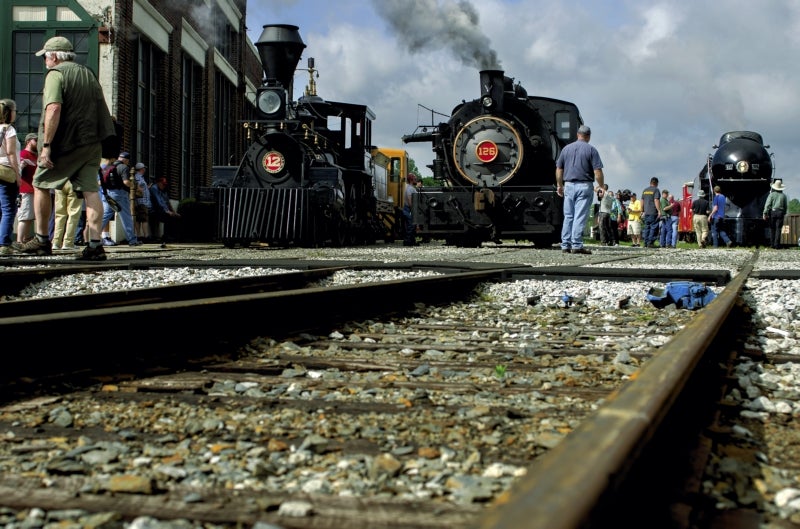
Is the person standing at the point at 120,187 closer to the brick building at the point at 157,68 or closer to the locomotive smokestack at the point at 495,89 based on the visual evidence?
the brick building at the point at 157,68

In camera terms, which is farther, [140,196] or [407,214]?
[407,214]

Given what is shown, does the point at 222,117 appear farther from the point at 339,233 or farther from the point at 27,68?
the point at 339,233

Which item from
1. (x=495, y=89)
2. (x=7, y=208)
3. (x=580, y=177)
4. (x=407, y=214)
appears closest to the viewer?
(x=7, y=208)

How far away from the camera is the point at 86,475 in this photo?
5.08 feet

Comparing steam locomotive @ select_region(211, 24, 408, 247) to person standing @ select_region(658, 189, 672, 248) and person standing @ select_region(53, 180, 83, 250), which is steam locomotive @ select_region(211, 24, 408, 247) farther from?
person standing @ select_region(658, 189, 672, 248)

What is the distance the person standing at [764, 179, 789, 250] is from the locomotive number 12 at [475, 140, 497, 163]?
920 cm

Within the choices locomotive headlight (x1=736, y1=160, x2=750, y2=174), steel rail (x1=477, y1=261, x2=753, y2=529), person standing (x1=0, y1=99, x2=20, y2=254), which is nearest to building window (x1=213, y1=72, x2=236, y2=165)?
→ locomotive headlight (x1=736, y1=160, x2=750, y2=174)

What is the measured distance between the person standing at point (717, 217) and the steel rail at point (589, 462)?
21.3 meters

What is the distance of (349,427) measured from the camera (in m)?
1.94

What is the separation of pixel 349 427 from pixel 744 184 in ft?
74.1

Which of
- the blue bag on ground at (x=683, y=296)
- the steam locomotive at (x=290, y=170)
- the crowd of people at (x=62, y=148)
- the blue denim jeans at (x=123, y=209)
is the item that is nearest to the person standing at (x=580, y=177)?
Result: the steam locomotive at (x=290, y=170)

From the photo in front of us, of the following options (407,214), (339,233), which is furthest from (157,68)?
(339,233)

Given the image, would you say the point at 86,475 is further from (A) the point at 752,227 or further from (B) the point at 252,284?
(A) the point at 752,227

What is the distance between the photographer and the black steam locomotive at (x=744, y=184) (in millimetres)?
22188
